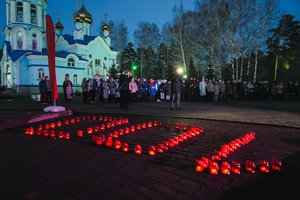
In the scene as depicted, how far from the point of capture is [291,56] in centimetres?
4328

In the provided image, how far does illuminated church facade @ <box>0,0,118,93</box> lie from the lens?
36875 millimetres

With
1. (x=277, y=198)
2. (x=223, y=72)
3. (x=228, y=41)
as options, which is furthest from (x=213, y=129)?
(x=223, y=72)

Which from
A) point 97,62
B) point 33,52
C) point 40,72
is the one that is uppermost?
point 33,52

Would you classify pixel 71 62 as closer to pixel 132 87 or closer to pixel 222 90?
pixel 132 87

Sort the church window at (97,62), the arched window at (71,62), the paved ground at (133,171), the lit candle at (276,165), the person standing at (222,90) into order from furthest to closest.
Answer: the church window at (97,62) < the arched window at (71,62) < the person standing at (222,90) < the lit candle at (276,165) < the paved ground at (133,171)

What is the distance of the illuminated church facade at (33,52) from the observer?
121ft

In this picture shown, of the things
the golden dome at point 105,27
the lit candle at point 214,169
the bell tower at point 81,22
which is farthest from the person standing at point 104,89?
the golden dome at point 105,27

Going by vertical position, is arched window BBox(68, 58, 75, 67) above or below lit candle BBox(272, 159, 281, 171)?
above

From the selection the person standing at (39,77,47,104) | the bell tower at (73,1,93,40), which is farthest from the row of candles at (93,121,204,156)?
the bell tower at (73,1,93,40)

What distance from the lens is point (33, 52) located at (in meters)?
37.6

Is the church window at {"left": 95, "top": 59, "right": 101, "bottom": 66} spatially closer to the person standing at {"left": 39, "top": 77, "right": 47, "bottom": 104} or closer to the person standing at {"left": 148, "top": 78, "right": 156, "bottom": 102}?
the person standing at {"left": 148, "top": 78, "right": 156, "bottom": 102}

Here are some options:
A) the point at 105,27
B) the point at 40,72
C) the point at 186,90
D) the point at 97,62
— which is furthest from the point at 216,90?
the point at 105,27

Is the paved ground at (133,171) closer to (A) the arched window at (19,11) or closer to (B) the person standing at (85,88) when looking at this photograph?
(B) the person standing at (85,88)

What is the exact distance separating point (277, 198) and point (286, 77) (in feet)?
198
